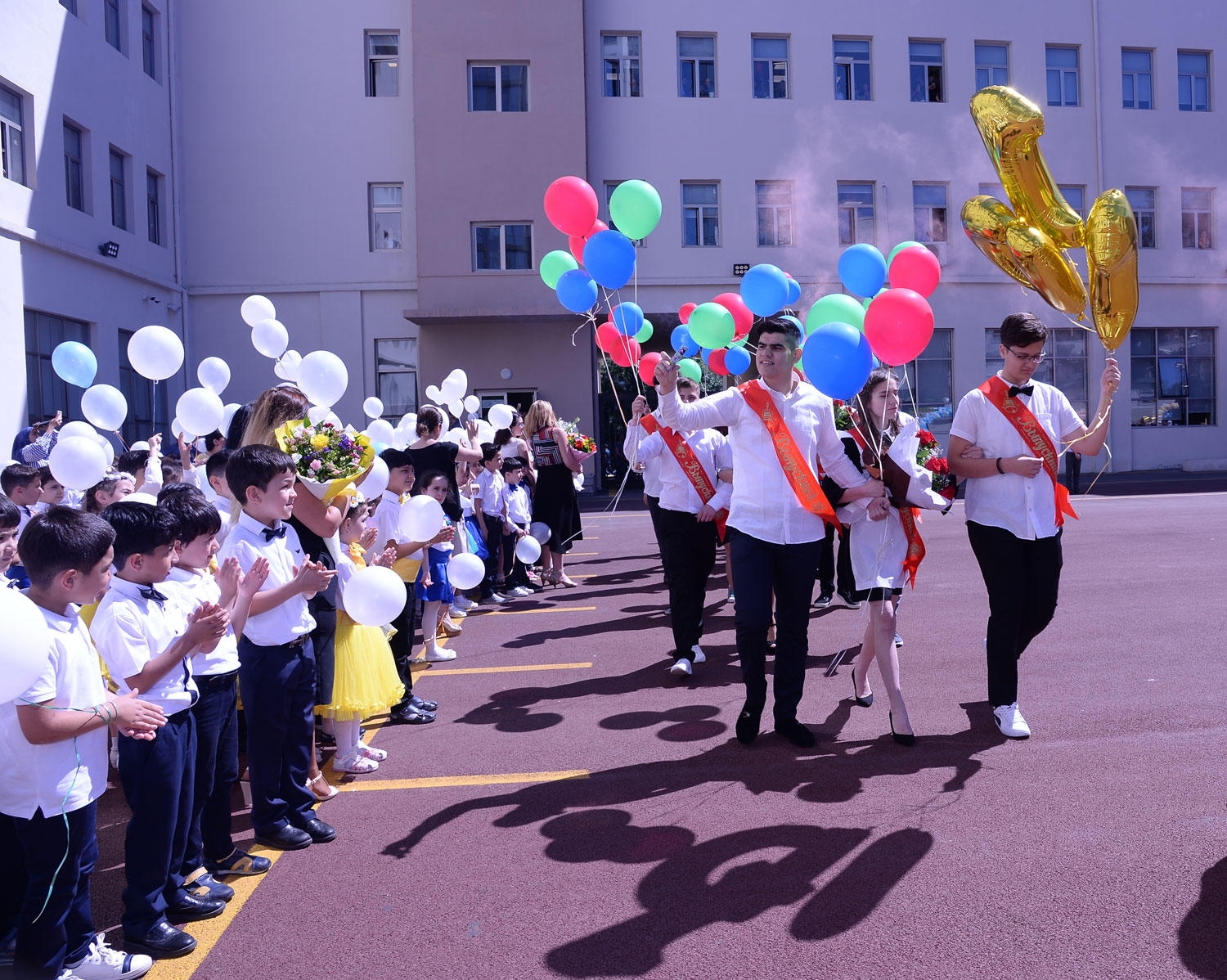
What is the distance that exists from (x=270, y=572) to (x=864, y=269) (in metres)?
3.50

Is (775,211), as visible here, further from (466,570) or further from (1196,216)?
(466,570)

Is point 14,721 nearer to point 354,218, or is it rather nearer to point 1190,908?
point 1190,908

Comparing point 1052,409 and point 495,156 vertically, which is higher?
point 495,156

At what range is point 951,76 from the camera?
946 inches

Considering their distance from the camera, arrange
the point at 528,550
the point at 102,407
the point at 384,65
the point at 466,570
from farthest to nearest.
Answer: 1. the point at 384,65
2. the point at 528,550
3. the point at 102,407
4. the point at 466,570

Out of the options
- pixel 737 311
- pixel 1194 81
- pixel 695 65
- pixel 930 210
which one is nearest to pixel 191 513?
pixel 737 311

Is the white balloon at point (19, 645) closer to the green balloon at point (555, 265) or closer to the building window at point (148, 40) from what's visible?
the green balloon at point (555, 265)

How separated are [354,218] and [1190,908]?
21978 mm

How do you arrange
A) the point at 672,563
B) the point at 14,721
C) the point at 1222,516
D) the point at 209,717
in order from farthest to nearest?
the point at 1222,516 < the point at 672,563 < the point at 209,717 < the point at 14,721

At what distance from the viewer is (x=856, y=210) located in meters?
23.8

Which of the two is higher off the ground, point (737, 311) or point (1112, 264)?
point (737, 311)

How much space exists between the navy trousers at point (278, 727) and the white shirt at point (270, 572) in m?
0.06

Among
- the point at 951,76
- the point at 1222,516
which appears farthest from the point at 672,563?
the point at 951,76

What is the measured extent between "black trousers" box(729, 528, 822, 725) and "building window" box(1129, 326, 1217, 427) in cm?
2426
